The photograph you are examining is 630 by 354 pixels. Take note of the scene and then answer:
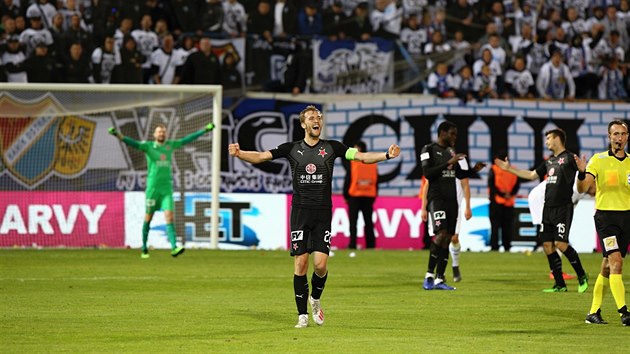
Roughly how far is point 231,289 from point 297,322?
4.48 metres

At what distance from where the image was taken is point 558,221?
1662cm

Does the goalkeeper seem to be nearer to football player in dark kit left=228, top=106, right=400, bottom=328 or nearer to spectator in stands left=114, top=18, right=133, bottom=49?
spectator in stands left=114, top=18, right=133, bottom=49

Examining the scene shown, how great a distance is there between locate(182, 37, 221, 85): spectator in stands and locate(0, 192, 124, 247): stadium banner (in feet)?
11.4

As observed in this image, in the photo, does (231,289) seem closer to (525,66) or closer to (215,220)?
(215,220)

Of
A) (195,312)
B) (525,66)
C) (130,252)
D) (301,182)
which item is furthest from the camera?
(525,66)

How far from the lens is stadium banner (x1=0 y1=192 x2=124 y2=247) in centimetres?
2488

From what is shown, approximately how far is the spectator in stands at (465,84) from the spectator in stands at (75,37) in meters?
9.11

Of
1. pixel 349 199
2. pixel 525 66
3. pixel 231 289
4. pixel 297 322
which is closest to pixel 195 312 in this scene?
pixel 297 322

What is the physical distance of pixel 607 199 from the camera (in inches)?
498

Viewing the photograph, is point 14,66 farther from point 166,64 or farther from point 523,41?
point 523,41

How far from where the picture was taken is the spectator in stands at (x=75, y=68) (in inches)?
1046

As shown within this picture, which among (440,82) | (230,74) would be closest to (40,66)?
(230,74)

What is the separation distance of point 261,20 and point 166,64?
9.77ft

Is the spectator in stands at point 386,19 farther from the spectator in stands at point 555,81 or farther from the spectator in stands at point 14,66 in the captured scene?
the spectator in stands at point 14,66
